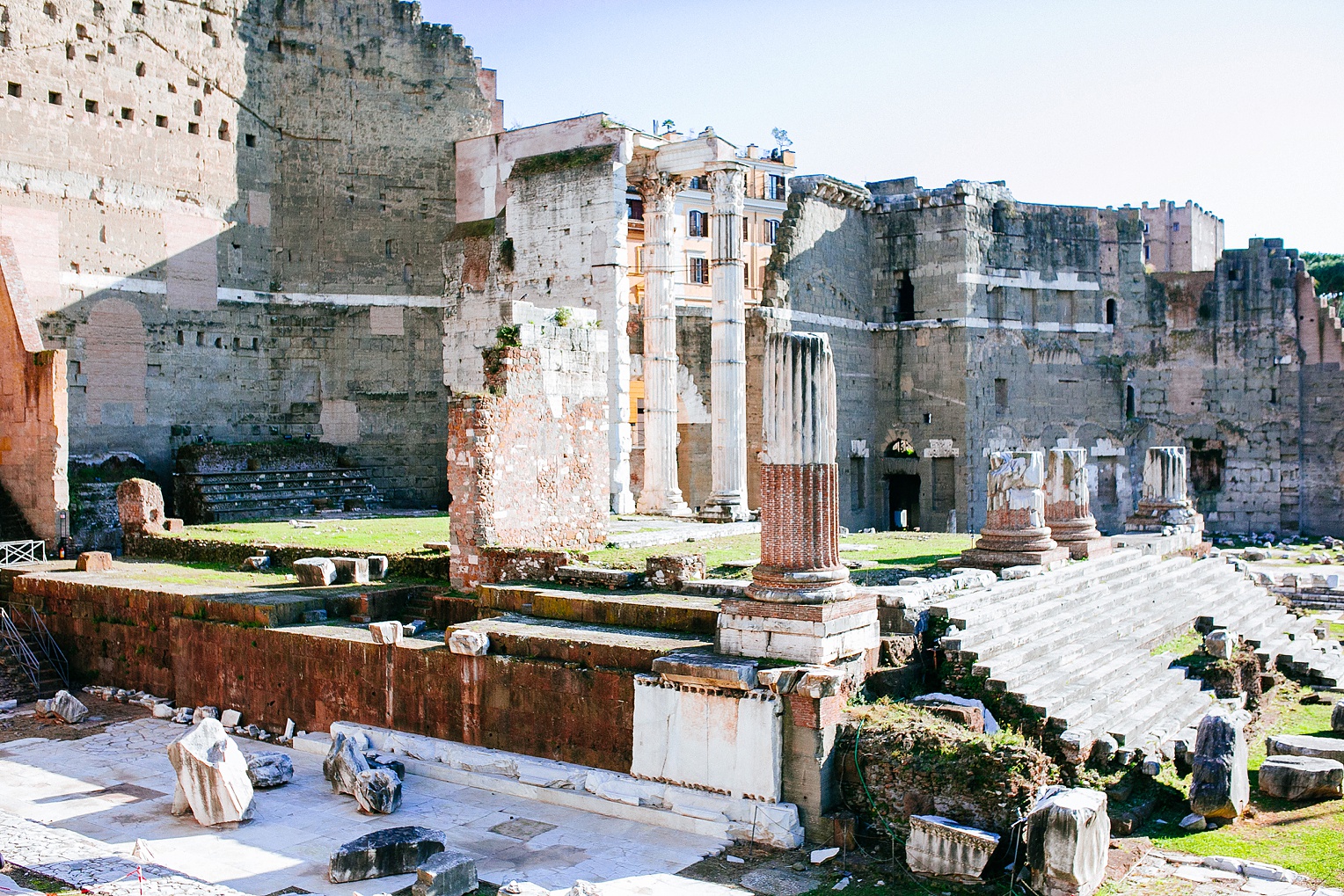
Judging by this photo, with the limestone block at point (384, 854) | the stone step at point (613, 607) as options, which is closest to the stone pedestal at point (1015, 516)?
the stone step at point (613, 607)

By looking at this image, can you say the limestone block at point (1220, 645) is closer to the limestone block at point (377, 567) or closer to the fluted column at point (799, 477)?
the fluted column at point (799, 477)

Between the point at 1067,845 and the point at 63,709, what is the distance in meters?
11.4

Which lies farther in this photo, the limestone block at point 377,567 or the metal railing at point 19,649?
the limestone block at point 377,567

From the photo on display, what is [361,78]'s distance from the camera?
2730cm

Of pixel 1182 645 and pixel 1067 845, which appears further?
pixel 1182 645

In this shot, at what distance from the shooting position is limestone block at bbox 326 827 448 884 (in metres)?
8.67

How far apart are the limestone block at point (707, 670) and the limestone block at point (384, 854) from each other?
2.28 m

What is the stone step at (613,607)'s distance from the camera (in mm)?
11531

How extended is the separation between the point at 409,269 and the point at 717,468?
10444 mm

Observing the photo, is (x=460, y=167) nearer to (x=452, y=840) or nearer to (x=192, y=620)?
(x=192, y=620)

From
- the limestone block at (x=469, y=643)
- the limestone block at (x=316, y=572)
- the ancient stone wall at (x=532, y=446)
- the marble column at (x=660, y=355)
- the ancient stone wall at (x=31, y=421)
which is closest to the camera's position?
the limestone block at (x=469, y=643)

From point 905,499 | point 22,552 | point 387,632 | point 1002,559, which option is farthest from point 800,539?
point 905,499

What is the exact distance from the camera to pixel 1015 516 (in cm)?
1502

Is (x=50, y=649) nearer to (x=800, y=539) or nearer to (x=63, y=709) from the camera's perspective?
(x=63, y=709)
